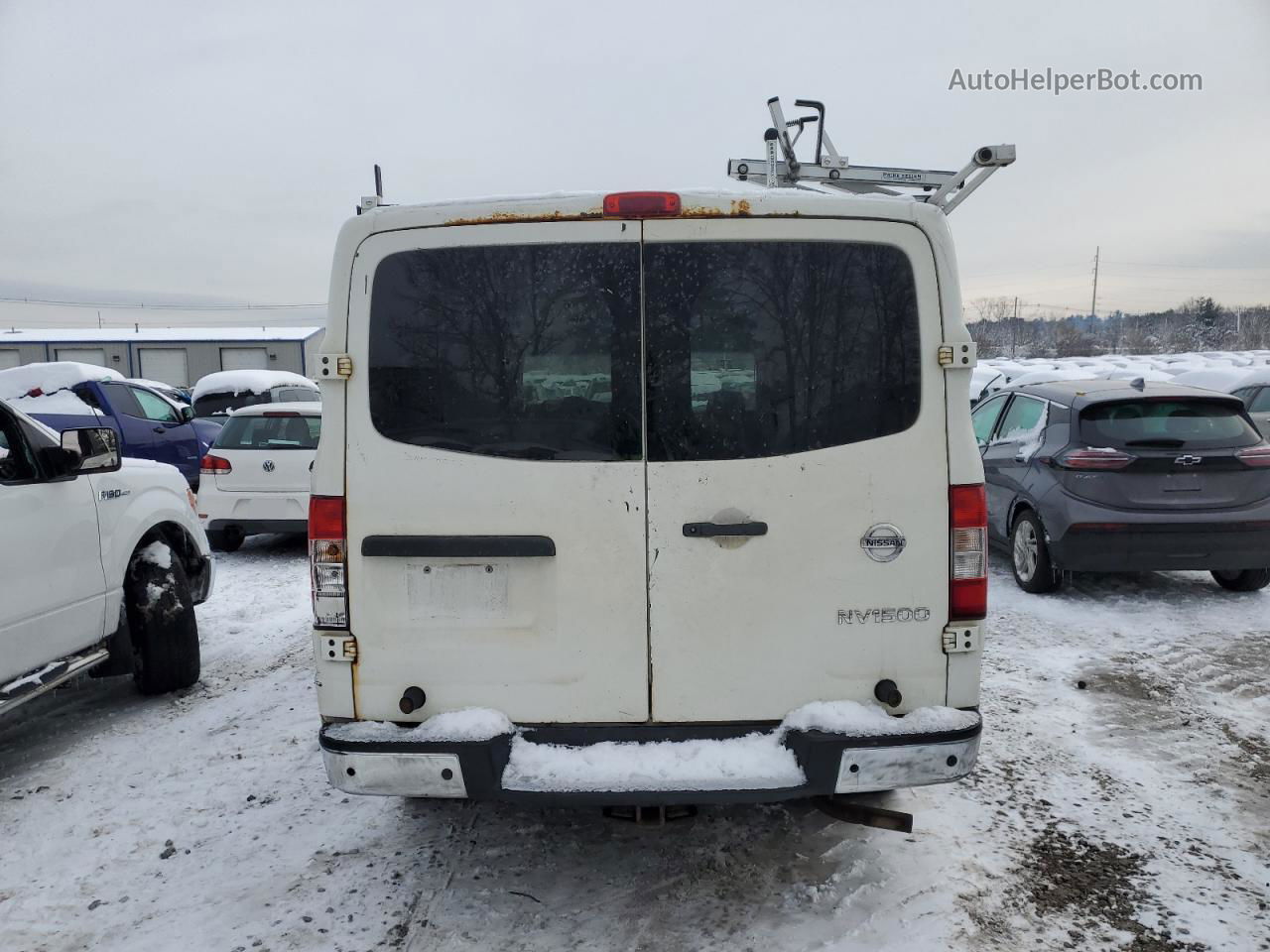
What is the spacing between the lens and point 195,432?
491 inches

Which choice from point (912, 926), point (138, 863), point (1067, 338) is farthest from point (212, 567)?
point (1067, 338)

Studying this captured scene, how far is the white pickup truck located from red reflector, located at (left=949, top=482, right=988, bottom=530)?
157 inches

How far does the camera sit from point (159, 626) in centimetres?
494

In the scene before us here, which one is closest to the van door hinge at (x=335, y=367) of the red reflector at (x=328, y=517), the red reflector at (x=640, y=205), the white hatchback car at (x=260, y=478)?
the red reflector at (x=328, y=517)

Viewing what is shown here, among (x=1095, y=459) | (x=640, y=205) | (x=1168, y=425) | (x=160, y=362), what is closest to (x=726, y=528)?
(x=640, y=205)

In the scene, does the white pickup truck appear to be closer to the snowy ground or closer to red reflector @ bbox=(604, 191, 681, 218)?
→ the snowy ground

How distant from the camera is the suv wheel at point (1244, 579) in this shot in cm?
675

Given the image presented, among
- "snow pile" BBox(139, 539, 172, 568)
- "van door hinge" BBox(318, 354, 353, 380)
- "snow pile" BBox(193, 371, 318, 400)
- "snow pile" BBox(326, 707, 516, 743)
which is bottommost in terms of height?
"snow pile" BBox(326, 707, 516, 743)

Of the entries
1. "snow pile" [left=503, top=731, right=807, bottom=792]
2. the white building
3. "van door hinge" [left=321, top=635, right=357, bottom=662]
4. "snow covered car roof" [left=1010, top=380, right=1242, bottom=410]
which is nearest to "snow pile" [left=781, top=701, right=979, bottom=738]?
"snow pile" [left=503, top=731, right=807, bottom=792]

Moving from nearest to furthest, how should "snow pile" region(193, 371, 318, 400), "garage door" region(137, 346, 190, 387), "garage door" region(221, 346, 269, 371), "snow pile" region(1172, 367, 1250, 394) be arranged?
"snow pile" region(1172, 367, 1250, 394)
"snow pile" region(193, 371, 318, 400)
"garage door" region(221, 346, 269, 371)
"garage door" region(137, 346, 190, 387)

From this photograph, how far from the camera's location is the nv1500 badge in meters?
2.82

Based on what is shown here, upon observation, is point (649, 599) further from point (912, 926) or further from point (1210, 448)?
point (1210, 448)

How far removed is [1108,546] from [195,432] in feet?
38.4

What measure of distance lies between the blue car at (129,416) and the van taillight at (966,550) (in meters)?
11.3
